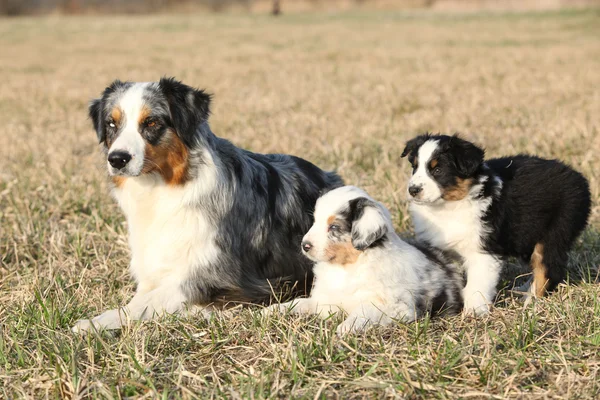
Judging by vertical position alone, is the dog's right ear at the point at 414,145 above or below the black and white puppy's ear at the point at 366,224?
above

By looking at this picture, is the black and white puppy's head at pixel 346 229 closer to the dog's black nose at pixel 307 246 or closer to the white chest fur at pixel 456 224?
the dog's black nose at pixel 307 246

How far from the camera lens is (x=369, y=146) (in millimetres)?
9633

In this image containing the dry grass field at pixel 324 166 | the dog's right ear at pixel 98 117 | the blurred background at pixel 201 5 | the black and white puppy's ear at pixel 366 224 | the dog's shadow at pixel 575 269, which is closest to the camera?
the dry grass field at pixel 324 166

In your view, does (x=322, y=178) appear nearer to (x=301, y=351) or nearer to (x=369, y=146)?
(x=301, y=351)

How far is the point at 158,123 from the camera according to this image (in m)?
4.83

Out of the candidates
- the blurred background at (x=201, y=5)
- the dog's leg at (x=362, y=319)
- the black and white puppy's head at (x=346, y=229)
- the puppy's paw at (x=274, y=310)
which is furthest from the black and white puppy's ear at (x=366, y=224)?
the blurred background at (x=201, y=5)

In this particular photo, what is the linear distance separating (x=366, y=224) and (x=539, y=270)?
1560mm

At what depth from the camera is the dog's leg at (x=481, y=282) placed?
15.7 feet

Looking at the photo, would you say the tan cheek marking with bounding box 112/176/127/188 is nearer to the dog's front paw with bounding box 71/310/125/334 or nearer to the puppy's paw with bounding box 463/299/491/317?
the dog's front paw with bounding box 71/310/125/334

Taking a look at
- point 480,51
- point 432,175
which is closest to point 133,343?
point 432,175

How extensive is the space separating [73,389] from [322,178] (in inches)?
118

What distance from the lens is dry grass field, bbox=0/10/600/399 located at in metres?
3.73

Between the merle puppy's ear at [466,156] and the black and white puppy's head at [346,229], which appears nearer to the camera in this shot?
the black and white puppy's head at [346,229]

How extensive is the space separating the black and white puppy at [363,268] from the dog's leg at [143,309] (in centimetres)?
68
